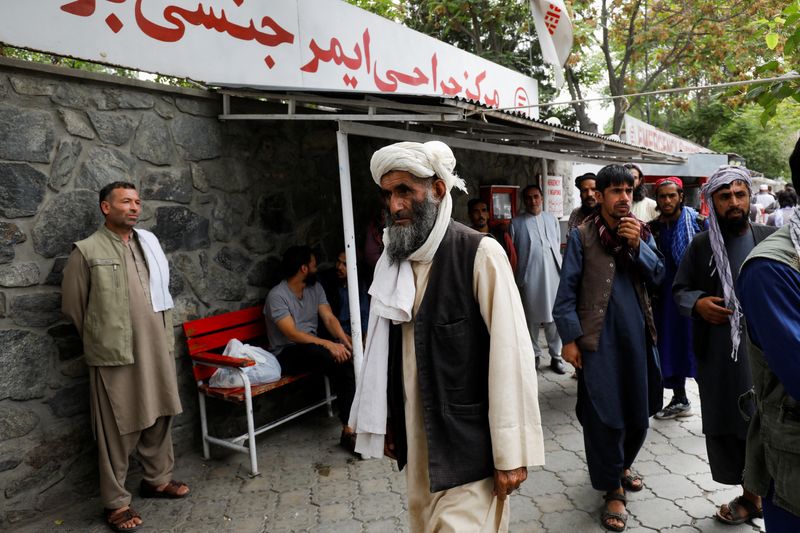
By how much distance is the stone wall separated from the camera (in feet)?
A: 10.6

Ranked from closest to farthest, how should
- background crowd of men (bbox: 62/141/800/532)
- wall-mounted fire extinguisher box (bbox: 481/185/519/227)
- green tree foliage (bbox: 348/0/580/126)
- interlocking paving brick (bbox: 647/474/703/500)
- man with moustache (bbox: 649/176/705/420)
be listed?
background crowd of men (bbox: 62/141/800/532), interlocking paving brick (bbox: 647/474/703/500), man with moustache (bbox: 649/176/705/420), wall-mounted fire extinguisher box (bbox: 481/185/519/227), green tree foliage (bbox: 348/0/580/126)

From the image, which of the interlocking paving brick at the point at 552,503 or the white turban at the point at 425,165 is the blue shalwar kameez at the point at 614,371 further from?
the white turban at the point at 425,165

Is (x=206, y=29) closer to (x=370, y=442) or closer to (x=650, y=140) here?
(x=370, y=442)

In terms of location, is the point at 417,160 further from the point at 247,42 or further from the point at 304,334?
the point at 247,42

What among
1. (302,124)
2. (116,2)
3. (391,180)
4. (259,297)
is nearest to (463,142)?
(302,124)

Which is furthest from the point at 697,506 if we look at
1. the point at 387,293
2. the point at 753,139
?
the point at 753,139

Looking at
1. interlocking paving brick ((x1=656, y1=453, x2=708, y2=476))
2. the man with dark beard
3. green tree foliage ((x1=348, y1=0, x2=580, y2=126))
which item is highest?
green tree foliage ((x1=348, y1=0, x2=580, y2=126))

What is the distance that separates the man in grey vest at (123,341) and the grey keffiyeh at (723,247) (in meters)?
3.14

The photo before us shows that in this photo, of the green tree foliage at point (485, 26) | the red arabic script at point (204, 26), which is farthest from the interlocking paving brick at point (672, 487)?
the green tree foliage at point (485, 26)

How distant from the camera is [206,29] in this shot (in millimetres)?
4305

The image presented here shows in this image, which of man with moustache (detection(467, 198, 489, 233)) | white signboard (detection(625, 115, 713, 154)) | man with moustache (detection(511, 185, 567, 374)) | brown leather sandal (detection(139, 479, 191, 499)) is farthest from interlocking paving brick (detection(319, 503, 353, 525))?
white signboard (detection(625, 115, 713, 154))

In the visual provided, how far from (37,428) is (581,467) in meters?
3.37

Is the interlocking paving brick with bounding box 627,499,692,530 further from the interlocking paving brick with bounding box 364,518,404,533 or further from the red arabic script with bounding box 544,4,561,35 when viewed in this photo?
the red arabic script with bounding box 544,4,561,35

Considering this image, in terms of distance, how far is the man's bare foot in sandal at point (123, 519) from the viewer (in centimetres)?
320
